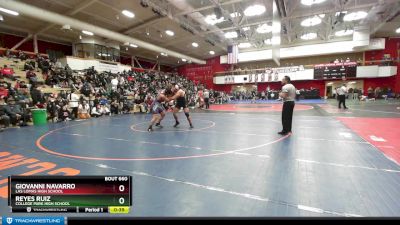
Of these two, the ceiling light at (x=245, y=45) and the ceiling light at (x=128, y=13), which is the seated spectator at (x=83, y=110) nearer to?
the ceiling light at (x=128, y=13)

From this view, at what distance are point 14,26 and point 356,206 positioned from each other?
22.1 m

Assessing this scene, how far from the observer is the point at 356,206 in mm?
2346

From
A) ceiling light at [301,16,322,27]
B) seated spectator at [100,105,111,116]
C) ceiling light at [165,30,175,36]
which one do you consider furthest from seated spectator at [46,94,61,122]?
ceiling light at [301,16,322,27]

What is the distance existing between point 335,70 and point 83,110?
2471 cm

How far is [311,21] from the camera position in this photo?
63.2 feet

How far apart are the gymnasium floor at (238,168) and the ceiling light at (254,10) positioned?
40.3ft

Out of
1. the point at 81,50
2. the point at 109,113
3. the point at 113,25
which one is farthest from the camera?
the point at 81,50

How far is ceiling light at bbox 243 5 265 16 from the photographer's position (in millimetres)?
15723

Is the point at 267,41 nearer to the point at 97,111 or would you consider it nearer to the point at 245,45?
the point at 245,45

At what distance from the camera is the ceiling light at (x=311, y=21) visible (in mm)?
18734

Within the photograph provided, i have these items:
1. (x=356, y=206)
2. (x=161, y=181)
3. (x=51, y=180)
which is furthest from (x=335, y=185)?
(x=51, y=180)

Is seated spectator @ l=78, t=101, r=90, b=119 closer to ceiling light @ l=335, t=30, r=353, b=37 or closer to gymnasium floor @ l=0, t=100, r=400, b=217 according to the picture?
gymnasium floor @ l=0, t=100, r=400, b=217

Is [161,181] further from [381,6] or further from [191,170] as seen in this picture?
[381,6]
